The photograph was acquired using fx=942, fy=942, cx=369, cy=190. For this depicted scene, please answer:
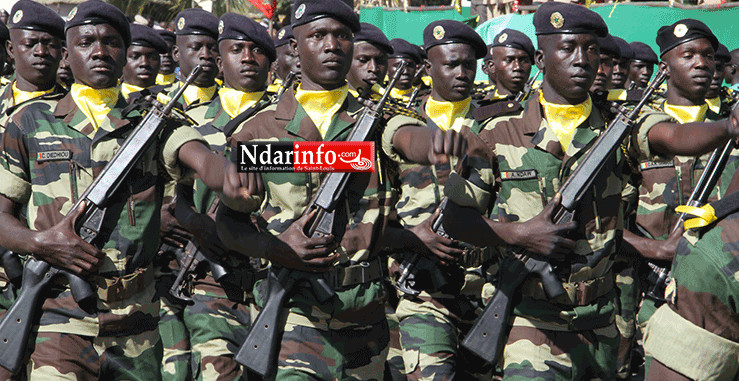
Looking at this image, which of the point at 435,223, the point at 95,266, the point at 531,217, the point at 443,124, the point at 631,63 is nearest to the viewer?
the point at 95,266

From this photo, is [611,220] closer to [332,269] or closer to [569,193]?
[569,193]

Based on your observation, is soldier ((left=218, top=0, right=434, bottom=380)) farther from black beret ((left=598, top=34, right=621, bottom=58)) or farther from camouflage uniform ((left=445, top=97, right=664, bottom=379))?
black beret ((left=598, top=34, right=621, bottom=58))

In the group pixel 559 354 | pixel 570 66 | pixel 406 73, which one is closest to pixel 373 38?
pixel 406 73

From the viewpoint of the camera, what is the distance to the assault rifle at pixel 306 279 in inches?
186

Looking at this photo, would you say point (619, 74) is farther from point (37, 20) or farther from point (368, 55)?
point (37, 20)

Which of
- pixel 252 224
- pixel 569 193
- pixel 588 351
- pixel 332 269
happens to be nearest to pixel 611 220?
pixel 569 193

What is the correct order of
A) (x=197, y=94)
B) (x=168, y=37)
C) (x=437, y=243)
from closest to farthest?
(x=437, y=243), (x=197, y=94), (x=168, y=37)

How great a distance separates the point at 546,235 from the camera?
4.77 meters

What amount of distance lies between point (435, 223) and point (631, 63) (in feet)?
22.5

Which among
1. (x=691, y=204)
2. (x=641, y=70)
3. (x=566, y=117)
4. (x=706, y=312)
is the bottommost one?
(x=641, y=70)

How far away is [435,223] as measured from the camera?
6.26 metres

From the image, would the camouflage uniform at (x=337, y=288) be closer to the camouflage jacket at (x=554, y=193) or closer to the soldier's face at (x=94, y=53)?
the camouflage jacket at (x=554, y=193)

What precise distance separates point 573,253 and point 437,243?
56.5 inches

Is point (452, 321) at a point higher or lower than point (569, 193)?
lower
